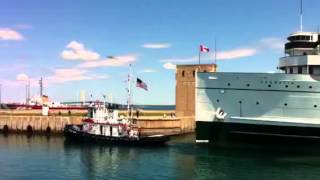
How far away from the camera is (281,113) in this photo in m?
44.2

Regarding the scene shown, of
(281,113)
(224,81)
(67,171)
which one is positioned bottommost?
(67,171)

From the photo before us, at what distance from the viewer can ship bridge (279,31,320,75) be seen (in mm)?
44750

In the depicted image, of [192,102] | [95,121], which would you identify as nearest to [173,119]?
[192,102]

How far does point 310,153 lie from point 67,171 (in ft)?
70.3

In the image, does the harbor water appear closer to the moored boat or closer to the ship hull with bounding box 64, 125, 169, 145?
the ship hull with bounding box 64, 125, 169, 145

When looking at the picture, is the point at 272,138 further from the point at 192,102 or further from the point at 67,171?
the point at 192,102

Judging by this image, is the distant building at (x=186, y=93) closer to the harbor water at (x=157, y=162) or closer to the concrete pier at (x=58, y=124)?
the concrete pier at (x=58, y=124)

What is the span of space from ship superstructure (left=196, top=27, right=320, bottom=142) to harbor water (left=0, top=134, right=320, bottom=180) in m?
2.05

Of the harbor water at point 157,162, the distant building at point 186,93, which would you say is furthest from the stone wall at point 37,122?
the distant building at point 186,93

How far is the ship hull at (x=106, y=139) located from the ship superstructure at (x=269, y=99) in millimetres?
7641

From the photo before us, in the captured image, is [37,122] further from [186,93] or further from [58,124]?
[186,93]

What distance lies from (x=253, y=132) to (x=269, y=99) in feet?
11.3

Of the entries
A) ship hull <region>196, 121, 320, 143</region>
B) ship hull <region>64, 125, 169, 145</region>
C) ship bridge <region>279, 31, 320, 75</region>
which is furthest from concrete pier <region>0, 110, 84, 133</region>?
ship bridge <region>279, 31, 320, 75</region>

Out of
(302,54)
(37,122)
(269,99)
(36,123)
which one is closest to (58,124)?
(37,122)
